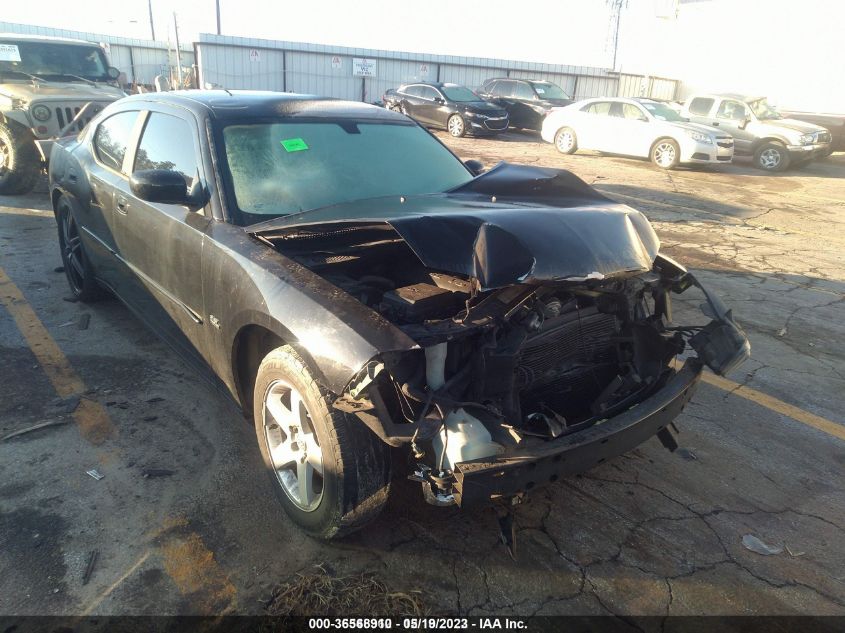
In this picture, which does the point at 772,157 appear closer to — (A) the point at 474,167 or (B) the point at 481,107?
(B) the point at 481,107

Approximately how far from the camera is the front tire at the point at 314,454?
2.26 meters

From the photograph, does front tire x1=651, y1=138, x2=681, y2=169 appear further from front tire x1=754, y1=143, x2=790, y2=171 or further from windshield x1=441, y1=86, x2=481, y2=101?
windshield x1=441, y1=86, x2=481, y2=101

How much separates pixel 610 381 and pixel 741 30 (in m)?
28.3

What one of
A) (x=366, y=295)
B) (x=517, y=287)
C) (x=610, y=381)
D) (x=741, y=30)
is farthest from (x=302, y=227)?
(x=741, y=30)

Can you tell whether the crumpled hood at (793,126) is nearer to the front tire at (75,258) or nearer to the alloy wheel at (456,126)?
the alloy wheel at (456,126)

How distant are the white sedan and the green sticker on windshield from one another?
1240cm

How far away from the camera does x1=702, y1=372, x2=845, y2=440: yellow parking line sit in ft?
11.8

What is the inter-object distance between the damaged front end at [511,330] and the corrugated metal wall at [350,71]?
22.5 m

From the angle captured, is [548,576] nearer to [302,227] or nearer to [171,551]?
[171,551]

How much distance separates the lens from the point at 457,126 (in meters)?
18.0

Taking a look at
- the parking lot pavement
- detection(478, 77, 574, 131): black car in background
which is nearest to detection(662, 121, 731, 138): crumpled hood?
detection(478, 77, 574, 131): black car in background

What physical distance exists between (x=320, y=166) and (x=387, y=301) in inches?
48.3

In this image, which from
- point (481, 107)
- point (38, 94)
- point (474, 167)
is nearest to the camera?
point (474, 167)

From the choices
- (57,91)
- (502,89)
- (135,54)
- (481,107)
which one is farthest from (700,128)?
(135,54)
